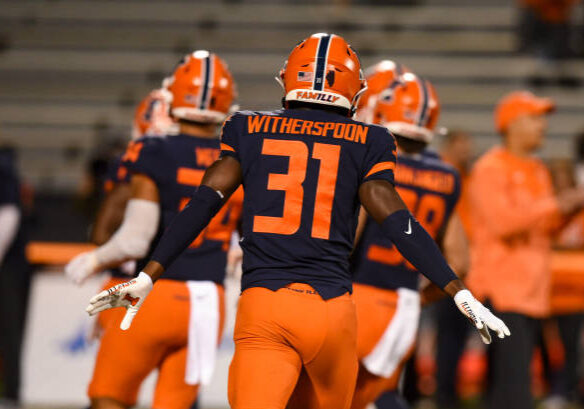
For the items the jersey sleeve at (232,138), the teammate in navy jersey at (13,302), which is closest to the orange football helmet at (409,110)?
the jersey sleeve at (232,138)

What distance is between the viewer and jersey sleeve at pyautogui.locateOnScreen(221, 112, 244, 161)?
2973mm

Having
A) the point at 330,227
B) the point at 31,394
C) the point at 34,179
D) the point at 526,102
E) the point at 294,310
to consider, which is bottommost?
the point at 31,394

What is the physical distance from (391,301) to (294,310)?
1.37m

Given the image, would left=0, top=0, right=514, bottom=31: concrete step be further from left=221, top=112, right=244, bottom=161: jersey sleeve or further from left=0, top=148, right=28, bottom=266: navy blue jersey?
left=221, top=112, right=244, bottom=161: jersey sleeve

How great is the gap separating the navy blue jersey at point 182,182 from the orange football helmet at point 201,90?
0.58 feet

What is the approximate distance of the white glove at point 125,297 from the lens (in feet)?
9.07

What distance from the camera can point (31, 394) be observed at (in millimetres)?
7156

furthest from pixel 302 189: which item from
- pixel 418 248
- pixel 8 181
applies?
pixel 8 181

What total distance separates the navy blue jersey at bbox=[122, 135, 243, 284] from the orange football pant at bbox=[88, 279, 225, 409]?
103 mm

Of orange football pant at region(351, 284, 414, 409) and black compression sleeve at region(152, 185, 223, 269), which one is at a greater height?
black compression sleeve at region(152, 185, 223, 269)

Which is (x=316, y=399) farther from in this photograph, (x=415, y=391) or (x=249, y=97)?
(x=249, y=97)

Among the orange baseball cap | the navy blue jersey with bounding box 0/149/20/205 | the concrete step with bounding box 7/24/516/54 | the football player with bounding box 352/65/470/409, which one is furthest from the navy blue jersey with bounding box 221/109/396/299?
the concrete step with bounding box 7/24/516/54

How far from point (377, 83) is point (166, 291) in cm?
159

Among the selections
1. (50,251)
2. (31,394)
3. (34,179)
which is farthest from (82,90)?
(31,394)
